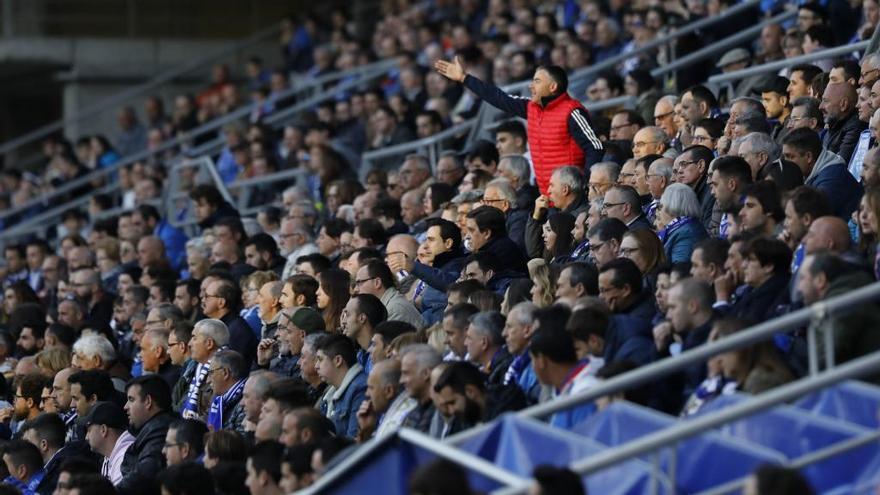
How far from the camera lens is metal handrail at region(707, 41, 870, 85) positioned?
12.5 meters

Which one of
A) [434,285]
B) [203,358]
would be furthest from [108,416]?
[434,285]

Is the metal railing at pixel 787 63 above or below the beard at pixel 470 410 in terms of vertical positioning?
above

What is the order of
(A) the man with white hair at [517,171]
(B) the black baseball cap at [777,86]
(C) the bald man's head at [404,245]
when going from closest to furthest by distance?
(C) the bald man's head at [404,245]
(B) the black baseball cap at [777,86]
(A) the man with white hair at [517,171]

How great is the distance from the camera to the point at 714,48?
14633 millimetres

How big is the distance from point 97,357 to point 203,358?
134 cm

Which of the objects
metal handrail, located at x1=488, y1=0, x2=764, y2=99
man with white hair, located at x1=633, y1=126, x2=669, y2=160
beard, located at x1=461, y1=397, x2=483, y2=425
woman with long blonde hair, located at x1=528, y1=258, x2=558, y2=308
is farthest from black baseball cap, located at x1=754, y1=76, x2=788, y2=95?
beard, located at x1=461, y1=397, x2=483, y2=425

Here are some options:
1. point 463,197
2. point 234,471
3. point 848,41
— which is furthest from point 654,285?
point 848,41

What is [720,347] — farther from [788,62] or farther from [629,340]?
[788,62]

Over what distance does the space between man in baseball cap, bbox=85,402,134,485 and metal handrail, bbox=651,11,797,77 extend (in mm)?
5775

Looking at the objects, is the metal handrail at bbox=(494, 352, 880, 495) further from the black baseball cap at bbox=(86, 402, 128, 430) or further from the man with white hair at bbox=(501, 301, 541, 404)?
the black baseball cap at bbox=(86, 402, 128, 430)

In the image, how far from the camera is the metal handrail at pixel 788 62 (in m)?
12.5

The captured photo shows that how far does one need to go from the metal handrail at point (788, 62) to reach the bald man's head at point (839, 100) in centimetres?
156

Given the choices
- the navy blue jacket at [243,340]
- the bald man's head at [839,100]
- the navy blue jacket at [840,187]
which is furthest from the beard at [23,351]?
the navy blue jacket at [840,187]

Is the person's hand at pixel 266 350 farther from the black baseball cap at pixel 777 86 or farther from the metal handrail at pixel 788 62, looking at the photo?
the metal handrail at pixel 788 62
